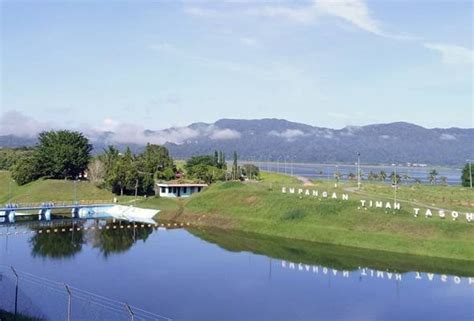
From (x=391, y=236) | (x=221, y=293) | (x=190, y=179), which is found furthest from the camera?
(x=190, y=179)

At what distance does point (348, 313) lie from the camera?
4569 cm

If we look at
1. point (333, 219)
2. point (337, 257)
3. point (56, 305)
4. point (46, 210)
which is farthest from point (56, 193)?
point (56, 305)

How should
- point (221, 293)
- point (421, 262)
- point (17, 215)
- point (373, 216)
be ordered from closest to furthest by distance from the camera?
point (221, 293) → point (421, 262) → point (373, 216) → point (17, 215)

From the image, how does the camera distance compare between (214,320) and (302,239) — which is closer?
(214,320)

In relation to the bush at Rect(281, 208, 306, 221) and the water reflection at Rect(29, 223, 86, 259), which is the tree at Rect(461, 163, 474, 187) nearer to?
the bush at Rect(281, 208, 306, 221)

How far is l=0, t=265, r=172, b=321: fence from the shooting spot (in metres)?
38.9

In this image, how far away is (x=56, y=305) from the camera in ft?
141

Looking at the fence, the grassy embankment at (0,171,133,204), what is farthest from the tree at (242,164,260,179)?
the fence

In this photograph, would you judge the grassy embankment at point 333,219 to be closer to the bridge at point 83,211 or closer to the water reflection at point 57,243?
the bridge at point 83,211

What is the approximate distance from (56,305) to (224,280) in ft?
61.7

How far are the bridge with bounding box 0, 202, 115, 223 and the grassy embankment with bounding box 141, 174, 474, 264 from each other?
10.4m

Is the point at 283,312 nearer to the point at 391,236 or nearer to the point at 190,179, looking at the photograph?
the point at 391,236

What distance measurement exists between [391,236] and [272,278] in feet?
81.5

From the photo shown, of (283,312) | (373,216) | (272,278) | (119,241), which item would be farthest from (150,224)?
(283,312)
